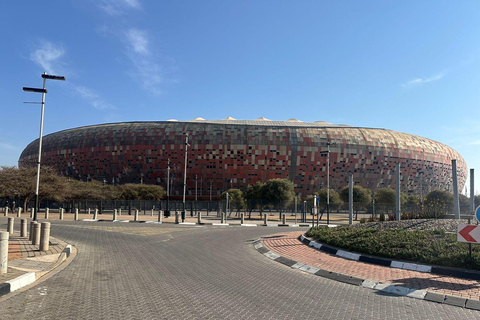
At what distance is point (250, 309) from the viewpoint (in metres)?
5.90

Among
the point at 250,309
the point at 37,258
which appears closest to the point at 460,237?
the point at 250,309

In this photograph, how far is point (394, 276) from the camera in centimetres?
881

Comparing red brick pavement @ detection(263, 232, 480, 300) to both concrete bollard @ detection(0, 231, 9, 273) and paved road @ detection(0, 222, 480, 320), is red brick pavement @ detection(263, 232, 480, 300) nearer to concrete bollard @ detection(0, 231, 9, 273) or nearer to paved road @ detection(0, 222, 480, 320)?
paved road @ detection(0, 222, 480, 320)

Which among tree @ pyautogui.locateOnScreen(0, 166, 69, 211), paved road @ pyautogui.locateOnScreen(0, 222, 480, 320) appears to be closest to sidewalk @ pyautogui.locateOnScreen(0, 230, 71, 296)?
paved road @ pyautogui.locateOnScreen(0, 222, 480, 320)

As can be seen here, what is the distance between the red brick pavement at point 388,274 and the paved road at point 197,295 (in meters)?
0.96

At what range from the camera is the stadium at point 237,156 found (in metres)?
93.9

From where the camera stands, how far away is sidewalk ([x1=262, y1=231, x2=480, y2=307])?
7.23 m

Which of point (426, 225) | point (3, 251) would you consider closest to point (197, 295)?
point (3, 251)

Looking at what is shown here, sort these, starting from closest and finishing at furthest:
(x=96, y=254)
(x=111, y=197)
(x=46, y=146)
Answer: (x=96, y=254) → (x=111, y=197) → (x=46, y=146)

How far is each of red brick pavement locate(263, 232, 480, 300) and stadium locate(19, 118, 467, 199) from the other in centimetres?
8113

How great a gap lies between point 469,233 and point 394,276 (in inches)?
79.6

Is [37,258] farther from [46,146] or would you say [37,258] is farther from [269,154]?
[46,146]

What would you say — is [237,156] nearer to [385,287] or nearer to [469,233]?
[469,233]

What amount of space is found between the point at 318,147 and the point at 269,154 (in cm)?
1298
